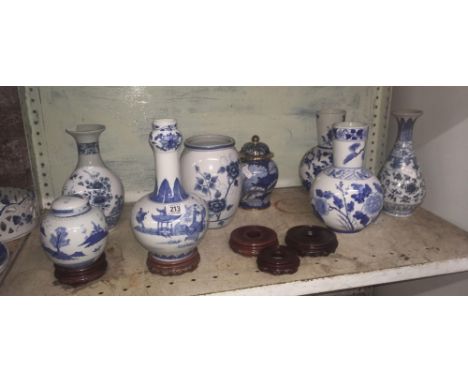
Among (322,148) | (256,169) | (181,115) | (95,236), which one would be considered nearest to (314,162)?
(322,148)

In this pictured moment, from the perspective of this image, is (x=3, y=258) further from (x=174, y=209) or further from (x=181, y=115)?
(x=181, y=115)

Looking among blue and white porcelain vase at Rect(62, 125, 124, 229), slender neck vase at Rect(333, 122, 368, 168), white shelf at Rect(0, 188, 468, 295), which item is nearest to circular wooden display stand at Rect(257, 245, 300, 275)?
white shelf at Rect(0, 188, 468, 295)

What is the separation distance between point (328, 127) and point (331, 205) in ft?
0.88

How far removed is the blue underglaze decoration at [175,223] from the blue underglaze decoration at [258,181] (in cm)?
30

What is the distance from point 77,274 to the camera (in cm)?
76

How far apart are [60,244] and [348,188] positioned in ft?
1.96

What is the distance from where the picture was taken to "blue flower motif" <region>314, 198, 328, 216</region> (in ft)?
2.99

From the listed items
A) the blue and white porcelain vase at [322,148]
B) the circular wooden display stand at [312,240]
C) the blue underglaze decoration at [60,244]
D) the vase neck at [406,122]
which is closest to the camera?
the blue underglaze decoration at [60,244]

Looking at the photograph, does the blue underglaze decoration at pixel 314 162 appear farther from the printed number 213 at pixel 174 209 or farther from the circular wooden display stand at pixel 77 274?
the circular wooden display stand at pixel 77 274

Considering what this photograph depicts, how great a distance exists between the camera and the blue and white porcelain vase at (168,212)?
743 mm

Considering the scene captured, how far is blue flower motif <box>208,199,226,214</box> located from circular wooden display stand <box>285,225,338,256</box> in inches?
6.4

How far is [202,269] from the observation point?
802 millimetres

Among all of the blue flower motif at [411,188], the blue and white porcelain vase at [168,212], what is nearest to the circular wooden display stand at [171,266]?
the blue and white porcelain vase at [168,212]

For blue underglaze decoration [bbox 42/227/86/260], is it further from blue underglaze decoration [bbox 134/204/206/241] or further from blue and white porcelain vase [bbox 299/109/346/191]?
blue and white porcelain vase [bbox 299/109/346/191]
